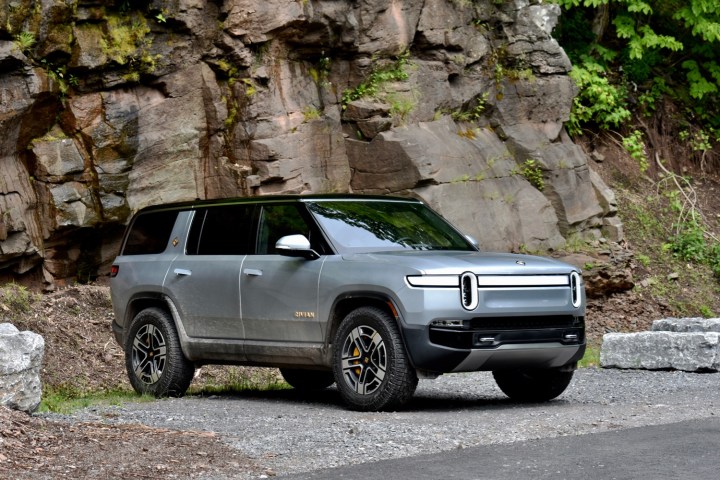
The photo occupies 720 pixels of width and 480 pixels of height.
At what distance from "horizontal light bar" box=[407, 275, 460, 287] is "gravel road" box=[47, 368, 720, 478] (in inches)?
41.0

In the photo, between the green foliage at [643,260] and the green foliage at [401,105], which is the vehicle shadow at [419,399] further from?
the green foliage at [643,260]

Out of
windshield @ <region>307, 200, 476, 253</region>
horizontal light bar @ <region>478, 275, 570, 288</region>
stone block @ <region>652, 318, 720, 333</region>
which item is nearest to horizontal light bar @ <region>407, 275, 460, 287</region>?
horizontal light bar @ <region>478, 275, 570, 288</region>

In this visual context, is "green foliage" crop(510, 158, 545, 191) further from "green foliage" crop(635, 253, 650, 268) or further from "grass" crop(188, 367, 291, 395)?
"grass" crop(188, 367, 291, 395)

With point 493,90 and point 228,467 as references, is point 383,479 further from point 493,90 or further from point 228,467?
point 493,90

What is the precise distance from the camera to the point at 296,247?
9.82 meters

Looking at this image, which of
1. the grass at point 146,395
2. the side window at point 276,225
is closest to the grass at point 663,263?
the grass at point 146,395

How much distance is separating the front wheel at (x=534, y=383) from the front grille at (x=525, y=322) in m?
0.55

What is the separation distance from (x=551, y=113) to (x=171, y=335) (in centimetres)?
1210

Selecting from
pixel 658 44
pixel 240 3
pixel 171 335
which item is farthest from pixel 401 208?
pixel 658 44

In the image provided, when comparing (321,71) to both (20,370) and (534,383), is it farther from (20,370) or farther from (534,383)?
(20,370)

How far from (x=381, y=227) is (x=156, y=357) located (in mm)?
2696

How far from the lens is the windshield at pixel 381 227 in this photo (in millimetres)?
10117

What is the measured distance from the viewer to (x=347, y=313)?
980 centimetres

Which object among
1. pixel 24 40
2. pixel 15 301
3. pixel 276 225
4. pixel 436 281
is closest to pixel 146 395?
pixel 276 225
